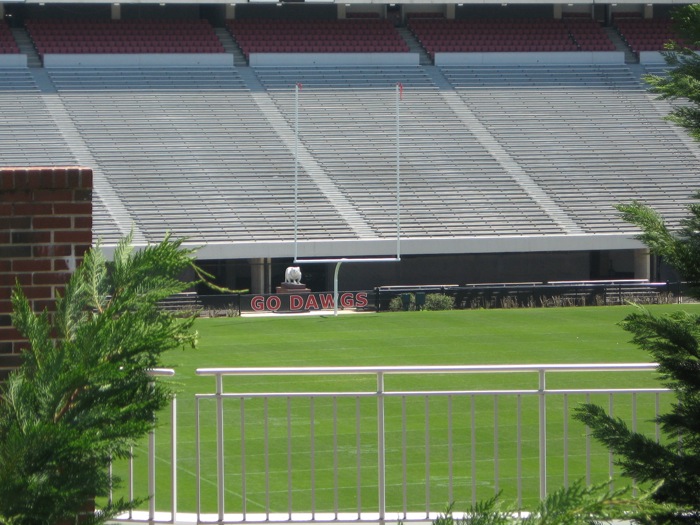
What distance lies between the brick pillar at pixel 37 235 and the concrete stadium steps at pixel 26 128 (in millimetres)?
27139

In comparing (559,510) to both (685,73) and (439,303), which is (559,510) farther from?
(439,303)

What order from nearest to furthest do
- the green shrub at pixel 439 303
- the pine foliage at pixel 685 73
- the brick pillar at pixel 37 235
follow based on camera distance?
the brick pillar at pixel 37 235
the pine foliage at pixel 685 73
the green shrub at pixel 439 303

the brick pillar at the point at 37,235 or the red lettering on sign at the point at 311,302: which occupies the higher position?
the brick pillar at the point at 37,235

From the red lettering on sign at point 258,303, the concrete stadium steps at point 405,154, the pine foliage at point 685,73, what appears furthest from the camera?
the concrete stadium steps at point 405,154

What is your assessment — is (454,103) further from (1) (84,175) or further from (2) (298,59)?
(1) (84,175)

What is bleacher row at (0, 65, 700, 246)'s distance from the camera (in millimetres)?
31109

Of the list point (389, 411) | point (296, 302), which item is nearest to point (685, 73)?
point (389, 411)

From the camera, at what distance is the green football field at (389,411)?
31.1ft

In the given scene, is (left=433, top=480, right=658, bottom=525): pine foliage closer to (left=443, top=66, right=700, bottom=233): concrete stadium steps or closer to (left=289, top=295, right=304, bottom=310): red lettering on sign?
(left=289, top=295, right=304, bottom=310): red lettering on sign

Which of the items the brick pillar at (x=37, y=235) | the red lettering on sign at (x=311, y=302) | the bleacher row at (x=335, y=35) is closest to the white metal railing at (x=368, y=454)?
the brick pillar at (x=37, y=235)

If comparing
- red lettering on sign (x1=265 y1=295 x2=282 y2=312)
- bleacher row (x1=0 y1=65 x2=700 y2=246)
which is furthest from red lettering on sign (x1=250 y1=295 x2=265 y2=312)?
bleacher row (x1=0 y1=65 x2=700 y2=246)

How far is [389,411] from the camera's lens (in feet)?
45.2

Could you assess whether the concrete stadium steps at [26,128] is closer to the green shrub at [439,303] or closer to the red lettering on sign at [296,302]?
the red lettering on sign at [296,302]

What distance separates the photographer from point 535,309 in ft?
86.3
